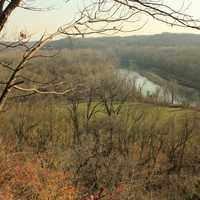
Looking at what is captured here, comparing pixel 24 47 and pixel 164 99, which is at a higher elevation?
pixel 24 47

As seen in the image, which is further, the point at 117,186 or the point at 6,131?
the point at 6,131

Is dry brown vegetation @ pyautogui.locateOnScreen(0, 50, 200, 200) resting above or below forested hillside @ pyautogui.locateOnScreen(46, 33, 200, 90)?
below

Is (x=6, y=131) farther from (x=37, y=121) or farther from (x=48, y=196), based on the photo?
(x=48, y=196)

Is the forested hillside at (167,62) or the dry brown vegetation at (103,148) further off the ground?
the forested hillside at (167,62)

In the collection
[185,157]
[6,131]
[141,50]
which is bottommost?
[185,157]

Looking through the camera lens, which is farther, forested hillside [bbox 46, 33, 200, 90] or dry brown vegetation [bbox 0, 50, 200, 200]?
forested hillside [bbox 46, 33, 200, 90]

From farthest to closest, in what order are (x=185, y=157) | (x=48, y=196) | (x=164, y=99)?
(x=164, y=99) → (x=185, y=157) → (x=48, y=196)

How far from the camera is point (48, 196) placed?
22031 mm

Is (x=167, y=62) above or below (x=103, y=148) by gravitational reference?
above

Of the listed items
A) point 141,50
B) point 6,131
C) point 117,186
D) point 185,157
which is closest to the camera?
point 117,186

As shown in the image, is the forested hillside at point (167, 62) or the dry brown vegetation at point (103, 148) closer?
the dry brown vegetation at point (103, 148)

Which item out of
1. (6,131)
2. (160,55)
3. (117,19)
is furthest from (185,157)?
(160,55)

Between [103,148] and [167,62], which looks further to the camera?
[167,62]

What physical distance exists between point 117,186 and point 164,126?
52.9ft
